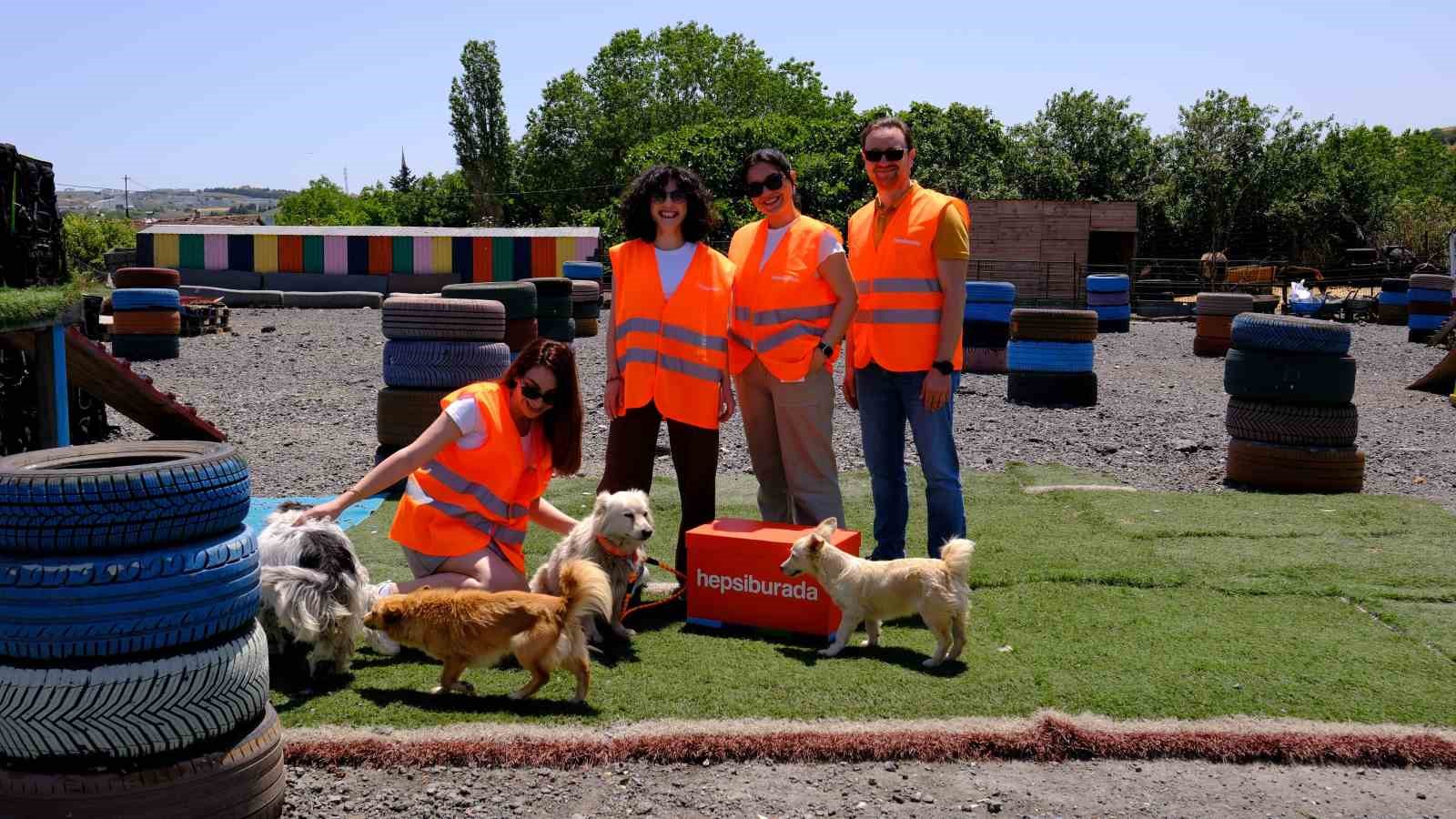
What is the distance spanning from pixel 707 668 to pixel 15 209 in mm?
3624

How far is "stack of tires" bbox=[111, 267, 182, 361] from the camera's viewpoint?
19000mm

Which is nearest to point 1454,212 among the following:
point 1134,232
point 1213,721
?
point 1134,232

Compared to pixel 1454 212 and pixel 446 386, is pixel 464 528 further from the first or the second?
pixel 1454 212


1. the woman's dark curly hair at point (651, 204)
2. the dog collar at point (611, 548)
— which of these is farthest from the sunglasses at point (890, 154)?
the dog collar at point (611, 548)

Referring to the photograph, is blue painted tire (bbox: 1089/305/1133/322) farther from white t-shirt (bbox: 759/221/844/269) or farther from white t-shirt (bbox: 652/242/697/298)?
white t-shirt (bbox: 652/242/697/298)

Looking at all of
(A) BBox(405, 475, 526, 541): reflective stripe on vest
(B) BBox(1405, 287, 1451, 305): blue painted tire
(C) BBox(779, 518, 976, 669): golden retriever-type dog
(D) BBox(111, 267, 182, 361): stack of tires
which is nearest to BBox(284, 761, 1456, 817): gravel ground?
(C) BBox(779, 518, 976, 669): golden retriever-type dog

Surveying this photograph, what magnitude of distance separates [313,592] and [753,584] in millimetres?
1888

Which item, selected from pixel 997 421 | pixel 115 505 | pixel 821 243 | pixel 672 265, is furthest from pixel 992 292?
pixel 115 505

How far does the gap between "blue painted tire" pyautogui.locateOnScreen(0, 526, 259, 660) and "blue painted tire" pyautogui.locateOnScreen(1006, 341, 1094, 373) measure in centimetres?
1174

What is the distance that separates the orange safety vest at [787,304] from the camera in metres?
5.97

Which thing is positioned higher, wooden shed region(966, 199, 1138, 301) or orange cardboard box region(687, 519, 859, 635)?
wooden shed region(966, 199, 1138, 301)

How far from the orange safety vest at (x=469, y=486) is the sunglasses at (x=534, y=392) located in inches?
5.5

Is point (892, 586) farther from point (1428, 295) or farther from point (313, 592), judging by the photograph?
point (1428, 295)

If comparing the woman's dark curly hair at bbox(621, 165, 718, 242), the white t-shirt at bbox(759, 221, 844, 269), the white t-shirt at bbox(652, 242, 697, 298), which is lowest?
the white t-shirt at bbox(652, 242, 697, 298)
